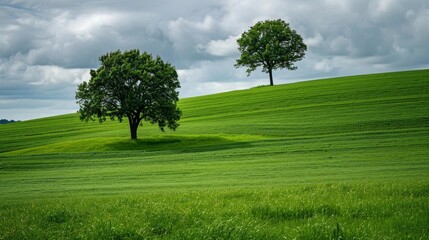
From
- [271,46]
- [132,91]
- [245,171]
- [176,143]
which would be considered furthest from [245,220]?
[271,46]

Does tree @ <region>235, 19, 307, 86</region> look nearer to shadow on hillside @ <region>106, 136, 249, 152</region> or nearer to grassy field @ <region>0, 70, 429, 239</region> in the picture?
grassy field @ <region>0, 70, 429, 239</region>

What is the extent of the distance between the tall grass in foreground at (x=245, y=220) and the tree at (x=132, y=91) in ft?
143

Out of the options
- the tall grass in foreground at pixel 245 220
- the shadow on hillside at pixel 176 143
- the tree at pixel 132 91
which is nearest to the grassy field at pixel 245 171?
the tall grass in foreground at pixel 245 220

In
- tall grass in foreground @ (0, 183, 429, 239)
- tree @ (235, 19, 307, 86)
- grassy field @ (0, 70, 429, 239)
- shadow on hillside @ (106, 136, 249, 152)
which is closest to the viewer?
tall grass in foreground @ (0, 183, 429, 239)

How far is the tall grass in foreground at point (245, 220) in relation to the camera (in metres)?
8.08

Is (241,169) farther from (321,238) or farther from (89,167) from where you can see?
(321,238)

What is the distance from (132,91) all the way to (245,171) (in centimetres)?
2972

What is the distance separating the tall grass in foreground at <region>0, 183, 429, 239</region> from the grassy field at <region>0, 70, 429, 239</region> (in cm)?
4

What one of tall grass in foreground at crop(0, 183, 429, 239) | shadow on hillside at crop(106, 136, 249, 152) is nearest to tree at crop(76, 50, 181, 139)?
shadow on hillside at crop(106, 136, 249, 152)

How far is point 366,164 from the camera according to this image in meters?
30.1

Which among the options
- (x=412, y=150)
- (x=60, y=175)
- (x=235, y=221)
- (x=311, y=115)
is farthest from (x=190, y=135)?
(x=235, y=221)

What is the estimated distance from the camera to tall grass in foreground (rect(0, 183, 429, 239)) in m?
8.08

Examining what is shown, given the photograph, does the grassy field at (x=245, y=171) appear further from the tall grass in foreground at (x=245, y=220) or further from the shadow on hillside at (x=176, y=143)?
the shadow on hillside at (x=176, y=143)

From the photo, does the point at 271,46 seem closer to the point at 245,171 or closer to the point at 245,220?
the point at 245,171
